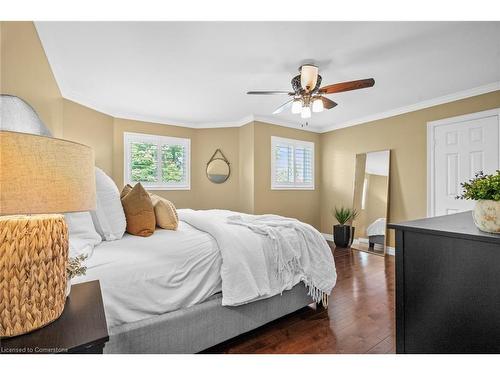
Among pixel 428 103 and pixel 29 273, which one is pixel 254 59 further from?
pixel 428 103

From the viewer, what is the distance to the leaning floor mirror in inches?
162

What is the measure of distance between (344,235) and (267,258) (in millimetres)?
3002

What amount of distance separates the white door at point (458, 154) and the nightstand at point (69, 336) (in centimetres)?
409

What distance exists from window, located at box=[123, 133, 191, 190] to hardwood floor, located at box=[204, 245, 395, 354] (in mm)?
3332

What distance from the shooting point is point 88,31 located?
78.3 inches

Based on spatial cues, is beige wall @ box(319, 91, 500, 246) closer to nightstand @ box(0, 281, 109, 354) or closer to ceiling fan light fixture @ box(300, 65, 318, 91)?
ceiling fan light fixture @ box(300, 65, 318, 91)

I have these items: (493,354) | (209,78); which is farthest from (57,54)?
(493,354)

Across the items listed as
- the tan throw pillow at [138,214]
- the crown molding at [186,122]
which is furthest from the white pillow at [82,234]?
the crown molding at [186,122]

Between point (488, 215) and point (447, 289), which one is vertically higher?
point (488, 215)

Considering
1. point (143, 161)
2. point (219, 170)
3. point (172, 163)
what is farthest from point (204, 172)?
point (143, 161)

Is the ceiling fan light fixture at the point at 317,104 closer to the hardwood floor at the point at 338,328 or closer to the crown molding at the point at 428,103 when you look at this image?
the hardwood floor at the point at 338,328

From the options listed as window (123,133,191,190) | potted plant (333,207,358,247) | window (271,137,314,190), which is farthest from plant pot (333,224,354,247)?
window (123,133,191,190)

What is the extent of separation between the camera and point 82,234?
55.7 inches

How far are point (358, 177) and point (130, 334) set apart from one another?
14.0 feet
